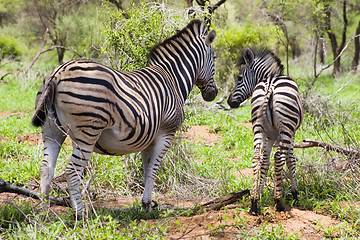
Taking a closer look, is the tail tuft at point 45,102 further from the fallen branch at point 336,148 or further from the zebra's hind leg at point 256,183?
the fallen branch at point 336,148

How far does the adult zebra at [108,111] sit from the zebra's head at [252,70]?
92 centimetres

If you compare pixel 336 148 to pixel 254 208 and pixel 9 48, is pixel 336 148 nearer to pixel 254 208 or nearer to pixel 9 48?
pixel 254 208

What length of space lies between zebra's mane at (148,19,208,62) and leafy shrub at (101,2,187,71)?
0.80 m

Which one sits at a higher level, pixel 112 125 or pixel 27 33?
pixel 27 33

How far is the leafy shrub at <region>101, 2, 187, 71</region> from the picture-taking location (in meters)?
6.28

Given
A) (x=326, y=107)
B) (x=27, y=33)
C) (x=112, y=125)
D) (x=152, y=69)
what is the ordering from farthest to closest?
(x=27, y=33) < (x=326, y=107) < (x=152, y=69) < (x=112, y=125)

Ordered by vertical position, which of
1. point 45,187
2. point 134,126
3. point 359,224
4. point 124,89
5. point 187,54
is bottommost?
point 359,224

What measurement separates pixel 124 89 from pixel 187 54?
159cm

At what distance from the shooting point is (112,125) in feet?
13.7

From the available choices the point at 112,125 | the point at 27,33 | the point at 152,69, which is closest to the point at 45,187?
the point at 112,125

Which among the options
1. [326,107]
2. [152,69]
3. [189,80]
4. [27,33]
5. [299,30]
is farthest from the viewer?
[27,33]

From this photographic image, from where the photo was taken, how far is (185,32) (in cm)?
559

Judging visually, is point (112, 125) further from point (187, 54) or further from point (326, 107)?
point (326, 107)

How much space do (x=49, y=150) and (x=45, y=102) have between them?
634 mm
